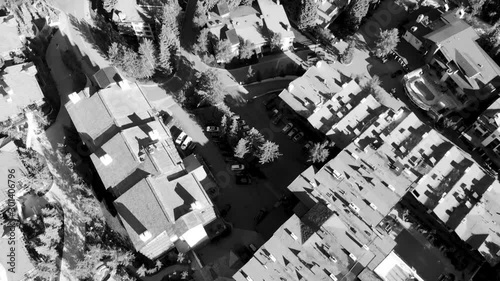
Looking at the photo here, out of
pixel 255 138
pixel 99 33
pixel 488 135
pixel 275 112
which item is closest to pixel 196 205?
pixel 255 138

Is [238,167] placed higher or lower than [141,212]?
higher

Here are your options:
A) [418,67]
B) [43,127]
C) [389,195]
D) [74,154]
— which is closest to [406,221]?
[389,195]

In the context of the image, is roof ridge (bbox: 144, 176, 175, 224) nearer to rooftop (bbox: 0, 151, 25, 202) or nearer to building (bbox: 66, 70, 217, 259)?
building (bbox: 66, 70, 217, 259)

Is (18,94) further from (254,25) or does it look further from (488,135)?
(488,135)

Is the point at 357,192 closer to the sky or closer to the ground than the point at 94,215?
closer to the sky

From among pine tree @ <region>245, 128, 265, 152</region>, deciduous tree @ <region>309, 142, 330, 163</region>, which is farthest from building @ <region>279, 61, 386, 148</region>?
pine tree @ <region>245, 128, 265, 152</region>

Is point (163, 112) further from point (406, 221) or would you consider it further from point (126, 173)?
point (406, 221)
